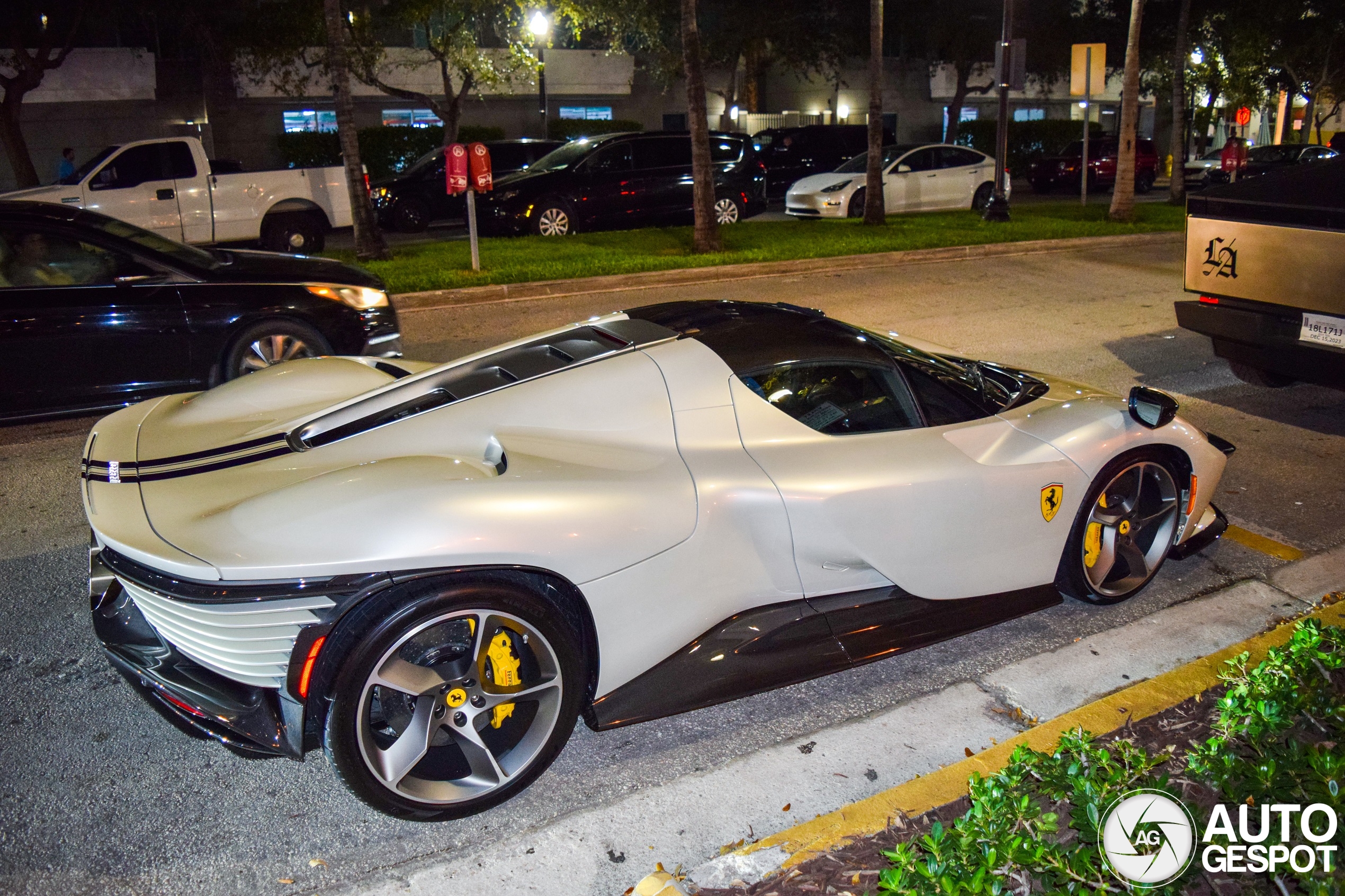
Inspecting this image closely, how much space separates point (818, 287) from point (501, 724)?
9447 millimetres

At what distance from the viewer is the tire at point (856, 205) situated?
1895 cm

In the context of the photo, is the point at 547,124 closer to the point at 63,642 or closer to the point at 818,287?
the point at 818,287

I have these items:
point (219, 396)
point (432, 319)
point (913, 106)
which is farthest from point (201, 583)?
point (913, 106)

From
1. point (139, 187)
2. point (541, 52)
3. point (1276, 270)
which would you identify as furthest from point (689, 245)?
point (541, 52)

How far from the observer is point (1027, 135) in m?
36.3

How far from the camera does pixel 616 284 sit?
12.0 meters

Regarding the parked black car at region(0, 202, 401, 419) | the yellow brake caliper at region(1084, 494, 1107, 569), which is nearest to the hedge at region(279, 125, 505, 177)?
the parked black car at region(0, 202, 401, 419)

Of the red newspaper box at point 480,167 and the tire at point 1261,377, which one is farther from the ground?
the red newspaper box at point 480,167

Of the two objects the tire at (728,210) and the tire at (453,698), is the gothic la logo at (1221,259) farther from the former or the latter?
the tire at (728,210)

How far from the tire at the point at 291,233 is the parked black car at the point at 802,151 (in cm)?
1101

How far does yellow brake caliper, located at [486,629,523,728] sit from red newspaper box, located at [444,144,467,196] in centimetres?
966

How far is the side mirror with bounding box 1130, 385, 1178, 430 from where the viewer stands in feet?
13.2

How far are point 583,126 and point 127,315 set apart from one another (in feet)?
88.4

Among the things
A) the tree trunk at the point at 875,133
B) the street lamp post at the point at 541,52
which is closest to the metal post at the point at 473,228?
the tree trunk at the point at 875,133
